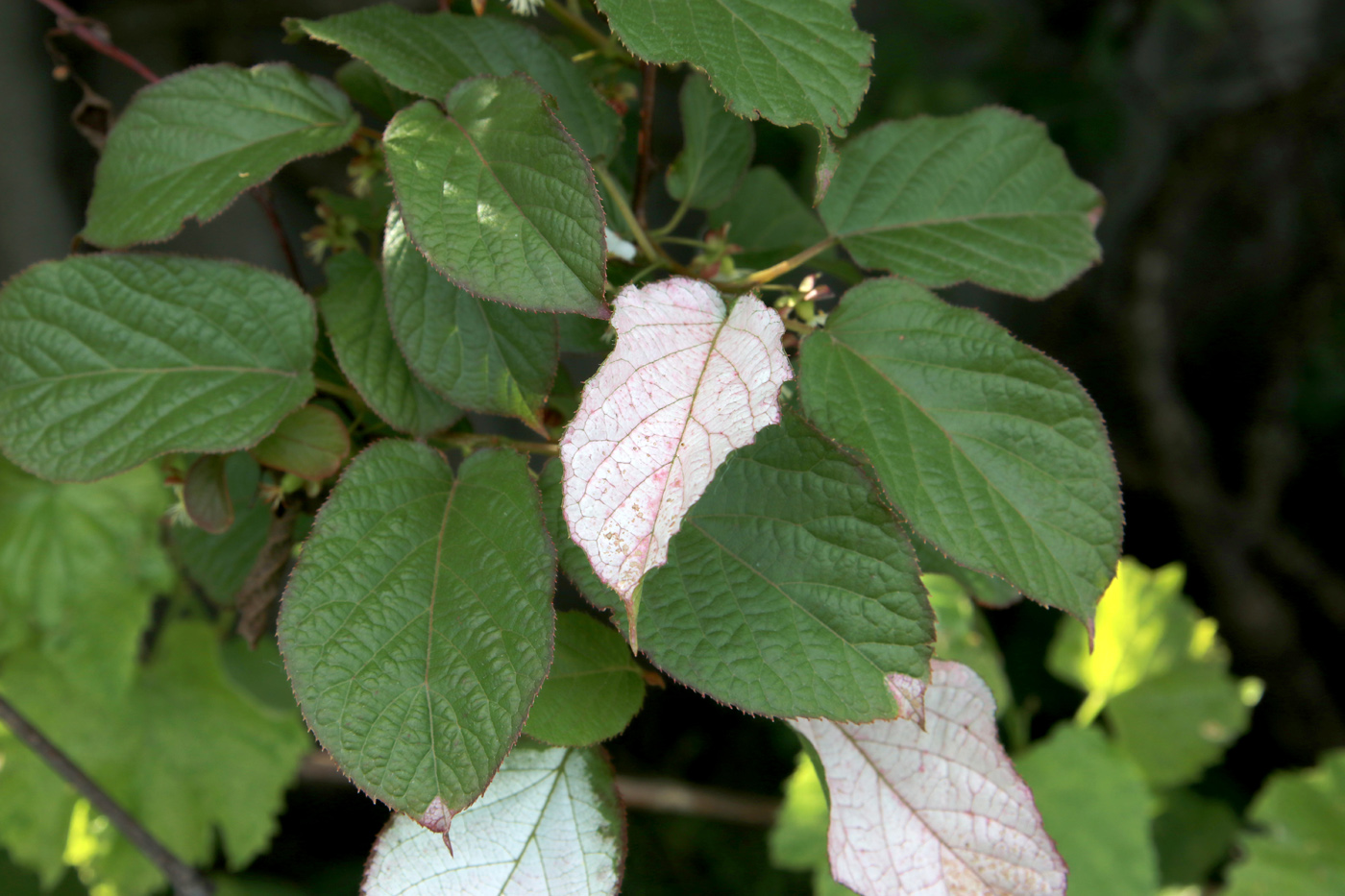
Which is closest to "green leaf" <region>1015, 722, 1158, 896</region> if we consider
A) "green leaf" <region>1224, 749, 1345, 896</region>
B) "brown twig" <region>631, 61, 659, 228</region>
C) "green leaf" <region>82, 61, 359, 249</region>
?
"green leaf" <region>1224, 749, 1345, 896</region>

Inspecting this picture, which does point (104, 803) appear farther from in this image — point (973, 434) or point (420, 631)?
point (973, 434)

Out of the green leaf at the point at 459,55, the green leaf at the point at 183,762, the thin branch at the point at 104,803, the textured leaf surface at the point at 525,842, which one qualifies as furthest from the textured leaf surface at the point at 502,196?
the green leaf at the point at 183,762

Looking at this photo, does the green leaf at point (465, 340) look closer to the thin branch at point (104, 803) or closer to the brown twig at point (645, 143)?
the brown twig at point (645, 143)

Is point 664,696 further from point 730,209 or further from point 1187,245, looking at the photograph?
point 1187,245

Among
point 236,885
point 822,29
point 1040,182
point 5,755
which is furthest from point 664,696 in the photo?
point 822,29

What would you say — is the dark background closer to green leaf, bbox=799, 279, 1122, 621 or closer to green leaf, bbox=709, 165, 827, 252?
green leaf, bbox=709, 165, 827, 252

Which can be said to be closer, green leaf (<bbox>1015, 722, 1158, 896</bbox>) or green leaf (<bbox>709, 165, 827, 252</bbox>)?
green leaf (<bbox>709, 165, 827, 252</bbox>)

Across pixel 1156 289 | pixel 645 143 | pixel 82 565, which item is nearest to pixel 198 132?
pixel 645 143
